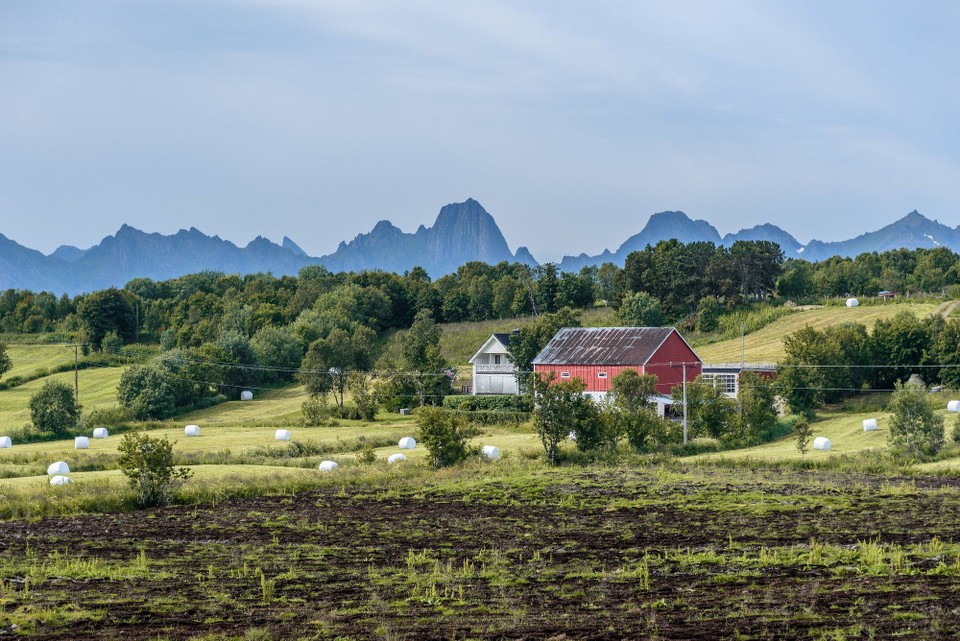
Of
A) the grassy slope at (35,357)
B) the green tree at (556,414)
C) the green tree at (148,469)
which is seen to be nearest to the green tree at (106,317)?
the grassy slope at (35,357)

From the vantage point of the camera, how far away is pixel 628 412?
50.2 meters

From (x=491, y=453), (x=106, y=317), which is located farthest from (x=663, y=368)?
(x=106, y=317)

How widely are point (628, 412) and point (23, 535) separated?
30.2 m

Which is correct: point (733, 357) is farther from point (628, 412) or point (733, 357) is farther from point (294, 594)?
point (294, 594)

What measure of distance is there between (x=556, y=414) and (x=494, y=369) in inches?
1385

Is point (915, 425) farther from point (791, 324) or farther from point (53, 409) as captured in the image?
point (53, 409)

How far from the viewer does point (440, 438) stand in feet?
149

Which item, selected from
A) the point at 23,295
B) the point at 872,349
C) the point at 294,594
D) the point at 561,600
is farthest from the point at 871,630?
the point at 23,295

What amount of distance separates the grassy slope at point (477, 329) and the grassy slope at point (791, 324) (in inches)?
526

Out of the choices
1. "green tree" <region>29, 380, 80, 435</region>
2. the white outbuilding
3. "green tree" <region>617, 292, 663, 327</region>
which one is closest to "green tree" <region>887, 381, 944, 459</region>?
the white outbuilding

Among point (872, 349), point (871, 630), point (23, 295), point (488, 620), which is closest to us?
point (871, 630)

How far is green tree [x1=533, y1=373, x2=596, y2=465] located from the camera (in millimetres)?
46281

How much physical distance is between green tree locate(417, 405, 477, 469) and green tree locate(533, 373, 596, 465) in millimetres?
3932

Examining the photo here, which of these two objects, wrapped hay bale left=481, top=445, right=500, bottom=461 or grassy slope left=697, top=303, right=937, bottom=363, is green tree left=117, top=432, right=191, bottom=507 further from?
grassy slope left=697, top=303, right=937, bottom=363
